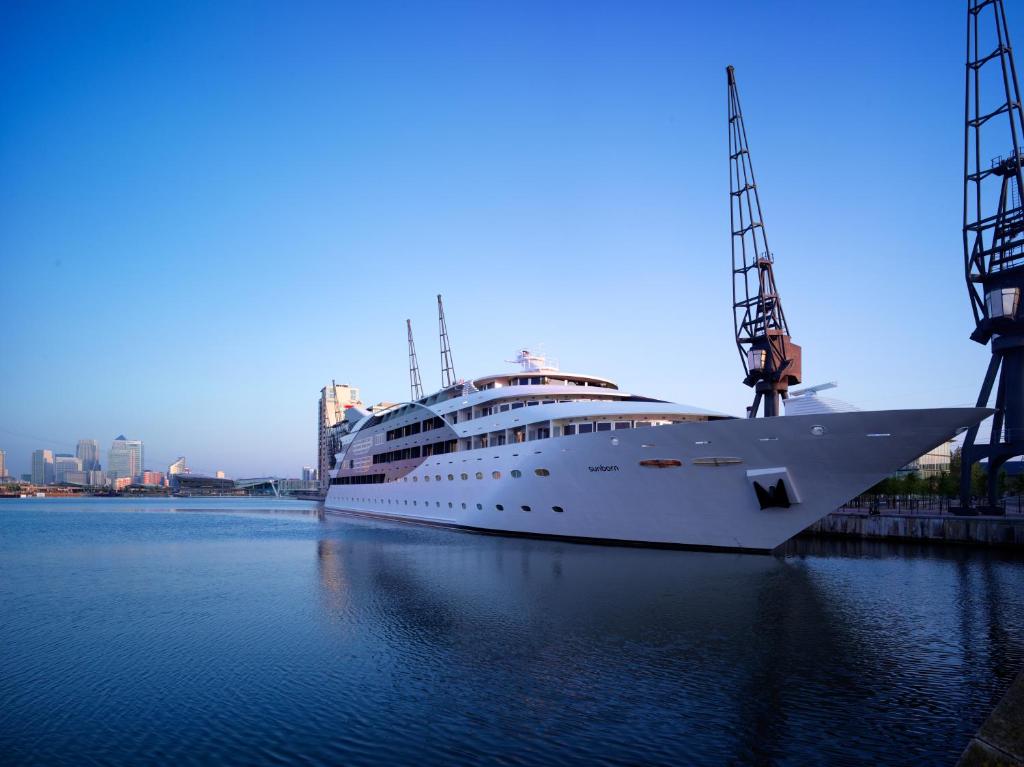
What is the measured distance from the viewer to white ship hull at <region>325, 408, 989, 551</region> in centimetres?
1945

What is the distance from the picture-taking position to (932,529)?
105 ft

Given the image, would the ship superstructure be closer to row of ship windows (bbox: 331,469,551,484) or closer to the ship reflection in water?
row of ship windows (bbox: 331,469,551,484)

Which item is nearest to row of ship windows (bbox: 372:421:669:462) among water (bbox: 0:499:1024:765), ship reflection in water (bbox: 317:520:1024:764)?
ship reflection in water (bbox: 317:520:1024:764)

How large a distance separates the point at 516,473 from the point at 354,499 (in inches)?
1308

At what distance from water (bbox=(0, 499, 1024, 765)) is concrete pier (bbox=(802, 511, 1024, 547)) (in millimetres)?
8562

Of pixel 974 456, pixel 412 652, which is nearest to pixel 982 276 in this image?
pixel 974 456

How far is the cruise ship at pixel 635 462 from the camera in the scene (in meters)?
19.9

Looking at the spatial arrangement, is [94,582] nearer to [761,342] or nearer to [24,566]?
[24,566]

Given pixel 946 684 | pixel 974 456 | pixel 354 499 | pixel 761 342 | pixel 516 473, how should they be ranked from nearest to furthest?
pixel 946 684 → pixel 516 473 → pixel 974 456 → pixel 761 342 → pixel 354 499

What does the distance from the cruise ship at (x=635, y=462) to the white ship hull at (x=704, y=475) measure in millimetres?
44

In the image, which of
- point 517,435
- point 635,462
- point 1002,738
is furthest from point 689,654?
point 517,435

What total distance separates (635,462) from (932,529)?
64.6 ft

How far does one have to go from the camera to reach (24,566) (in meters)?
26.2

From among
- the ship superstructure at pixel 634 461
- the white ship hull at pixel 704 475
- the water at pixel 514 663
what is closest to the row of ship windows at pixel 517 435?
the ship superstructure at pixel 634 461
